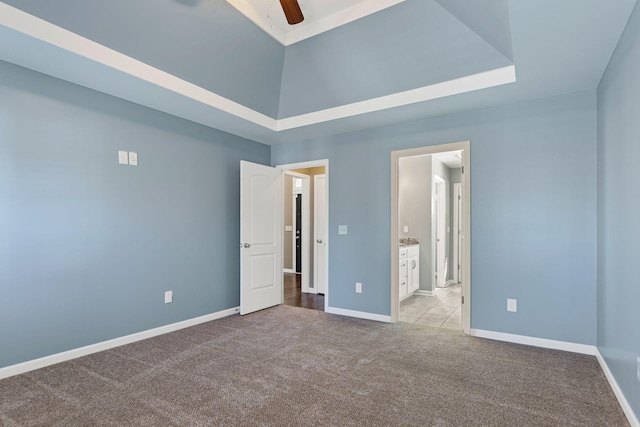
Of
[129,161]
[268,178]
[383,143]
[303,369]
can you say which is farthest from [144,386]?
[383,143]

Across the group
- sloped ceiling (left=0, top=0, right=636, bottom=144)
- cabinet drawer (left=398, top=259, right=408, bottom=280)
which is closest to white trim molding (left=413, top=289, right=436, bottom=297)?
cabinet drawer (left=398, top=259, right=408, bottom=280)

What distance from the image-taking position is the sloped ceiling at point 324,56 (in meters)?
2.22

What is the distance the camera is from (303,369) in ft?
8.86

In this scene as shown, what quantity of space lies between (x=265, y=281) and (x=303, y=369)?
2.10m

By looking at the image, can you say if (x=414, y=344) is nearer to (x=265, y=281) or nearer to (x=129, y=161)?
(x=265, y=281)

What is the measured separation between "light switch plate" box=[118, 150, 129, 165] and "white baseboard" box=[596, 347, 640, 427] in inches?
170

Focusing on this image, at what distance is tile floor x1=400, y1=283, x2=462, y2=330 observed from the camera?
4.06 meters

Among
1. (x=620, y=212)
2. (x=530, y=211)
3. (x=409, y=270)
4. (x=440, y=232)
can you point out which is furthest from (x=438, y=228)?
(x=620, y=212)

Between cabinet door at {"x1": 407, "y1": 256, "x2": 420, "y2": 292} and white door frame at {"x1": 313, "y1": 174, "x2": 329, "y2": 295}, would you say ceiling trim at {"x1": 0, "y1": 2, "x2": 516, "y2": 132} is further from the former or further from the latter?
cabinet door at {"x1": 407, "y1": 256, "x2": 420, "y2": 292}

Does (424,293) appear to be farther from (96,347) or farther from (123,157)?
(123,157)

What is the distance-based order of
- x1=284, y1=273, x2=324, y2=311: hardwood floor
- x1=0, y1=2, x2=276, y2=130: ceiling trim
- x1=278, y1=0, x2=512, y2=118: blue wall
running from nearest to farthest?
x1=0, y1=2, x2=276, y2=130: ceiling trim, x1=278, y1=0, x2=512, y2=118: blue wall, x1=284, y1=273, x2=324, y2=311: hardwood floor

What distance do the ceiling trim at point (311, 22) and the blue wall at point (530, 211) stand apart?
1.43 m

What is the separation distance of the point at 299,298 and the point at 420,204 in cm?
268

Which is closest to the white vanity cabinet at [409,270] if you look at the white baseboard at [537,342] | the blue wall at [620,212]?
the white baseboard at [537,342]
